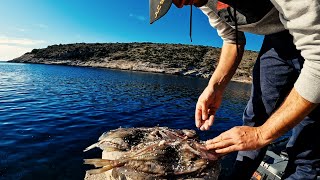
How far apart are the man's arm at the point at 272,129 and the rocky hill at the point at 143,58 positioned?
8337 cm

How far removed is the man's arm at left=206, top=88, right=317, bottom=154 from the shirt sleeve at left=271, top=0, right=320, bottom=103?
112 mm

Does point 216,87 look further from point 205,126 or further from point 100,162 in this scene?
point 100,162

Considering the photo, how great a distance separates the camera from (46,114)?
1622 centimetres

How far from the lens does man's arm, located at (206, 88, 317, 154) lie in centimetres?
255

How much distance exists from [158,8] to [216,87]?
2.17 m

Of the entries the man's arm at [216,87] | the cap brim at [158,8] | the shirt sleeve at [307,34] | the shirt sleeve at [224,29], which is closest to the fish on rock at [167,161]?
the man's arm at [216,87]

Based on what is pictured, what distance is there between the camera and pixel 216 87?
4.30 meters

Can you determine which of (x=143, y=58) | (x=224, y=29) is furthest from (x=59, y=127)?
(x=143, y=58)

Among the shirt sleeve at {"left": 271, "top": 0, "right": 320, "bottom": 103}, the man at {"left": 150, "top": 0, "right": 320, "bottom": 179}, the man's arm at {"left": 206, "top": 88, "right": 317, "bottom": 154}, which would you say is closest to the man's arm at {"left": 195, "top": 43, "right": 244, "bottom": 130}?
the man at {"left": 150, "top": 0, "right": 320, "bottom": 179}

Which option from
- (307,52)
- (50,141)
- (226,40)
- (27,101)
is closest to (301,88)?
(307,52)

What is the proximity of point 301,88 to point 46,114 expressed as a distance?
1601 cm

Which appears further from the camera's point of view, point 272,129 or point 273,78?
point 273,78

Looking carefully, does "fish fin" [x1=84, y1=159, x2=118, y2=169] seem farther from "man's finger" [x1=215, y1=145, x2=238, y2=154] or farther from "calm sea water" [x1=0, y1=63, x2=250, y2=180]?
"calm sea water" [x1=0, y1=63, x2=250, y2=180]

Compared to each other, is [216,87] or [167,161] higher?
[216,87]
